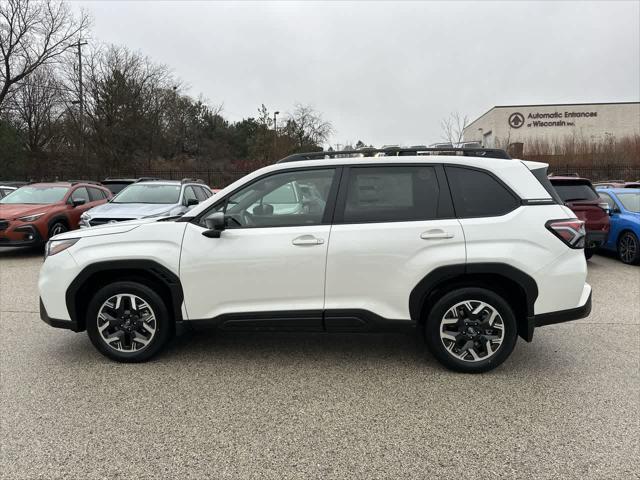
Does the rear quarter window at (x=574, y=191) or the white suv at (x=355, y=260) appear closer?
the white suv at (x=355, y=260)

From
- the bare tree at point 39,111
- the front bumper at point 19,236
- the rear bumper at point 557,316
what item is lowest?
the rear bumper at point 557,316

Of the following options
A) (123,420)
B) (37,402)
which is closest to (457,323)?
(123,420)

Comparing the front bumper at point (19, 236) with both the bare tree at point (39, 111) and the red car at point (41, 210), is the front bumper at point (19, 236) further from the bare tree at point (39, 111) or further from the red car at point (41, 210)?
the bare tree at point (39, 111)

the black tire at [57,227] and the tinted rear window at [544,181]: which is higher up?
the tinted rear window at [544,181]

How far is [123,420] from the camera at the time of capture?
3.08 metres

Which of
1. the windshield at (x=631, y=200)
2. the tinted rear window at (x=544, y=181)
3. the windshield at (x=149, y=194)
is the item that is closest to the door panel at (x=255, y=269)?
the tinted rear window at (x=544, y=181)

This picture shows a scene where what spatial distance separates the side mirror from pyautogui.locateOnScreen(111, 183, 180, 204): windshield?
6.34m

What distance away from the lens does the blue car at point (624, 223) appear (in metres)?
8.83

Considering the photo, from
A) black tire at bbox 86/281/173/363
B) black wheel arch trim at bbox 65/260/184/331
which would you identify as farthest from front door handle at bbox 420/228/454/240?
black tire at bbox 86/281/173/363

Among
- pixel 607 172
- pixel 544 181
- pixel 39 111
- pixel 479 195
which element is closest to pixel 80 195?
pixel 479 195

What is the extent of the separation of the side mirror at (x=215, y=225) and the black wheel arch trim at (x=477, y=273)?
1.68 meters

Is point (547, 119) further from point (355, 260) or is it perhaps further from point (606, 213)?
point (355, 260)

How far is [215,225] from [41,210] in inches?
321

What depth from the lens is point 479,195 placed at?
3715mm
